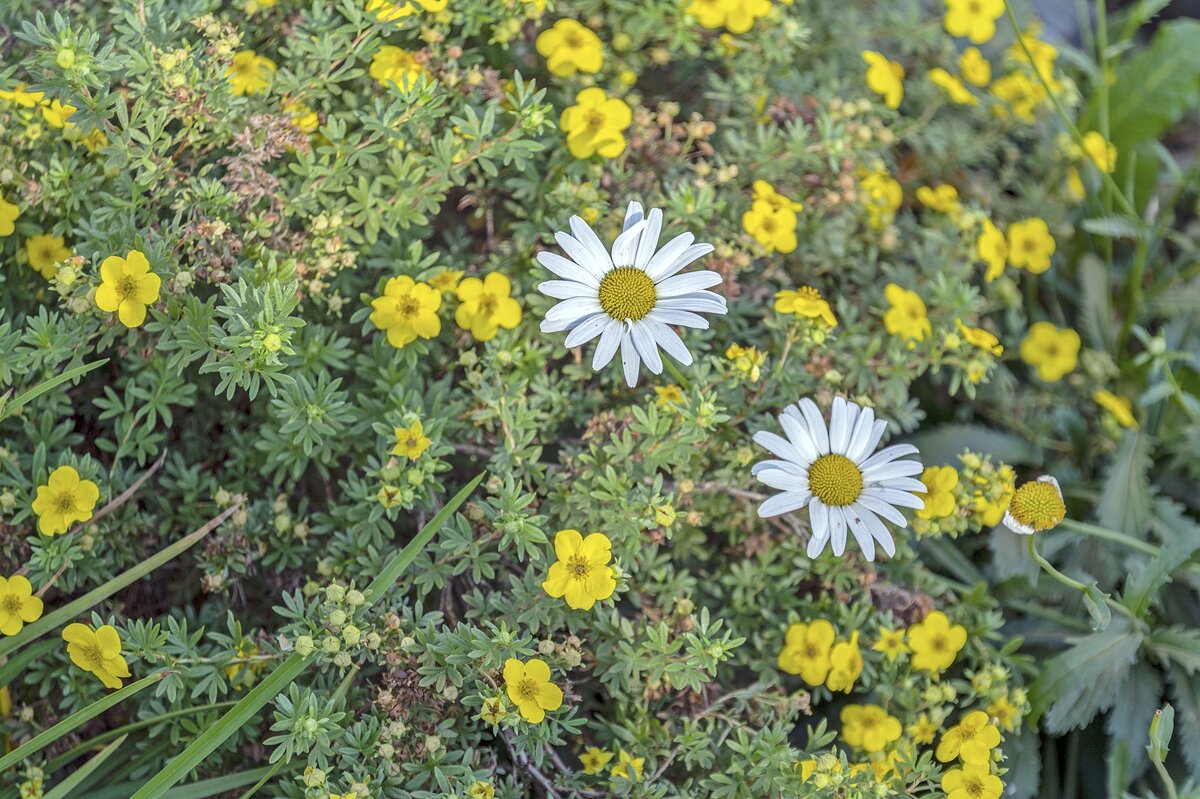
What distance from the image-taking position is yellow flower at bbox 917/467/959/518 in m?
2.30

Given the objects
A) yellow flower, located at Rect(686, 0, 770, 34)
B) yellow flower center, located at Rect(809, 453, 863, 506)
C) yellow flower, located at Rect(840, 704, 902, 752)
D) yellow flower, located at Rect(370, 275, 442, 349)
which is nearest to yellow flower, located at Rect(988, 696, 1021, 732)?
yellow flower, located at Rect(840, 704, 902, 752)

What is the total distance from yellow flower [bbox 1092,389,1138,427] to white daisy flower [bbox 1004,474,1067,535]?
0.94 meters

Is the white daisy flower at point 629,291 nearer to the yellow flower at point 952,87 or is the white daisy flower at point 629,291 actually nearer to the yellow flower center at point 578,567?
the yellow flower center at point 578,567

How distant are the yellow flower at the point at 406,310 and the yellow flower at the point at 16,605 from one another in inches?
34.5

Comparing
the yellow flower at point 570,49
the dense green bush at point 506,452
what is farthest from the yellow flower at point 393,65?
the yellow flower at point 570,49

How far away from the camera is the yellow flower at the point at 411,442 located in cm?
212

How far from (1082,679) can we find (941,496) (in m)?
0.60

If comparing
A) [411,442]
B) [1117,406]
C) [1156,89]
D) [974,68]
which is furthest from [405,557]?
[1156,89]

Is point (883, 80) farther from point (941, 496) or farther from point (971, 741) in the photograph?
point (971, 741)

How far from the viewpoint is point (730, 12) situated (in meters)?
2.67

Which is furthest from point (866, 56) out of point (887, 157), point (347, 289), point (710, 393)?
point (347, 289)

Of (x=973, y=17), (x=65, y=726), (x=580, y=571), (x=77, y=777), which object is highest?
(x=973, y=17)

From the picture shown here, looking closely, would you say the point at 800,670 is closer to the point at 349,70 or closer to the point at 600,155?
the point at 600,155

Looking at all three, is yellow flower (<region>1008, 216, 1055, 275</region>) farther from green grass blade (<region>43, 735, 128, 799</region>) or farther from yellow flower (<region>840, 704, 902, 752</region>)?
green grass blade (<region>43, 735, 128, 799</region>)
